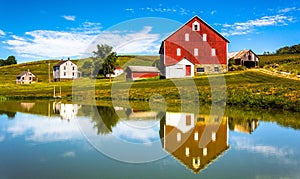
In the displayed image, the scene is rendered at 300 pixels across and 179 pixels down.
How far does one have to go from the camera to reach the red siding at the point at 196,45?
195 feet

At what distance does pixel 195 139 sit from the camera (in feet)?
48.7

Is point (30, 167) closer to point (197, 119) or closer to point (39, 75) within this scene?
point (197, 119)

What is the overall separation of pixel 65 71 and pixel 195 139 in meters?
97.1

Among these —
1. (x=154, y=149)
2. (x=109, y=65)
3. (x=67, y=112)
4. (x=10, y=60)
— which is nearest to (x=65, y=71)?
(x=109, y=65)

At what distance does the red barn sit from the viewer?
59.3m

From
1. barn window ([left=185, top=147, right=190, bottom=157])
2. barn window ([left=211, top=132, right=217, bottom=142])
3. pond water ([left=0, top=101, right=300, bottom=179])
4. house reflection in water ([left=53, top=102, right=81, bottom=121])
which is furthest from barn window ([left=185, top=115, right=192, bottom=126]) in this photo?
house reflection in water ([left=53, top=102, right=81, bottom=121])

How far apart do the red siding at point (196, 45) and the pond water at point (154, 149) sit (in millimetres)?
39655

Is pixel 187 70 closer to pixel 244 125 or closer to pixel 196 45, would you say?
pixel 196 45

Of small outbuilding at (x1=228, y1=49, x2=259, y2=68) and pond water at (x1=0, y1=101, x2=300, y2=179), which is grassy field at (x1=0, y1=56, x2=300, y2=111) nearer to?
pond water at (x1=0, y1=101, x2=300, y2=179)

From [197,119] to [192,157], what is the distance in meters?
10.00

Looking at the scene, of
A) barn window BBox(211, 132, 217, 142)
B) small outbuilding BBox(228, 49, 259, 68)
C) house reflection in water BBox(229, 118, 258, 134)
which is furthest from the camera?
small outbuilding BBox(228, 49, 259, 68)

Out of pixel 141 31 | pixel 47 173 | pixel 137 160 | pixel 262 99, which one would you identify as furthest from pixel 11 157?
pixel 262 99

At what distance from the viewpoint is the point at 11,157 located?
38.4ft

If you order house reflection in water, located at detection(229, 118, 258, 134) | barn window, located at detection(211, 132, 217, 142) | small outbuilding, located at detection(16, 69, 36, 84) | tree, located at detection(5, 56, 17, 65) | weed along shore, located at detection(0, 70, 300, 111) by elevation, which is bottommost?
barn window, located at detection(211, 132, 217, 142)
